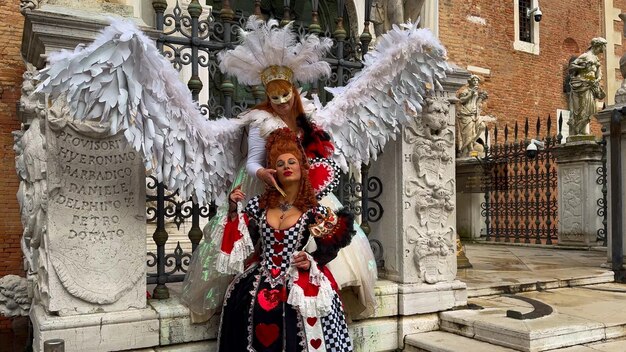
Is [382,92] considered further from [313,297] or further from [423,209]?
[313,297]

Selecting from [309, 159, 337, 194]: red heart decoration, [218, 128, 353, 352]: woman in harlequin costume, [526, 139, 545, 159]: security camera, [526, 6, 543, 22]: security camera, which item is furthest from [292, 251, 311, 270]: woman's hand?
[526, 6, 543, 22]: security camera

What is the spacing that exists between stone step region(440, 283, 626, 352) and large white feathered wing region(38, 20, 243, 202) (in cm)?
204

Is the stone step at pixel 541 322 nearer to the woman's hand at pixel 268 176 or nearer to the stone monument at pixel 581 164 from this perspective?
the woman's hand at pixel 268 176

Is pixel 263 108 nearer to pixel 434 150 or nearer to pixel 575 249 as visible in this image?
pixel 434 150

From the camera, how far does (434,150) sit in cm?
414

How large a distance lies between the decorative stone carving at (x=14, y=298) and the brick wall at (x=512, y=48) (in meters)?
13.3

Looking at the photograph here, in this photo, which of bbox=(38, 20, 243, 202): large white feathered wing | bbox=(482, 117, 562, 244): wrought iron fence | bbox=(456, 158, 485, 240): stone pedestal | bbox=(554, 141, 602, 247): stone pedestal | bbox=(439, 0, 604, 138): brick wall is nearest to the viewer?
bbox=(38, 20, 243, 202): large white feathered wing

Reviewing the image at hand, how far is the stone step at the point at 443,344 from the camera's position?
361 centimetres

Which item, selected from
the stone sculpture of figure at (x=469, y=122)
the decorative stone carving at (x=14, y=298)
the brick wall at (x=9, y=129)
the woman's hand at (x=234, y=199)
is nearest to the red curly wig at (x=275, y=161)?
the woman's hand at (x=234, y=199)

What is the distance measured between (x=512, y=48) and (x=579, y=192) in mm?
8370

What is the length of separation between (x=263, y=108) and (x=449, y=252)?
1921mm

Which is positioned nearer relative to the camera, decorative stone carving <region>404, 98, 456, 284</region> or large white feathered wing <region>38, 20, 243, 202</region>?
large white feathered wing <region>38, 20, 243, 202</region>

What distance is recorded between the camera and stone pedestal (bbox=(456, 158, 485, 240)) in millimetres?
11500

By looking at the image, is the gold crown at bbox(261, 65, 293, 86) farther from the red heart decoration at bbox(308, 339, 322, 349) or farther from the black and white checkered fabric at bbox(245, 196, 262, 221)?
the red heart decoration at bbox(308, 339, 322, 349)
